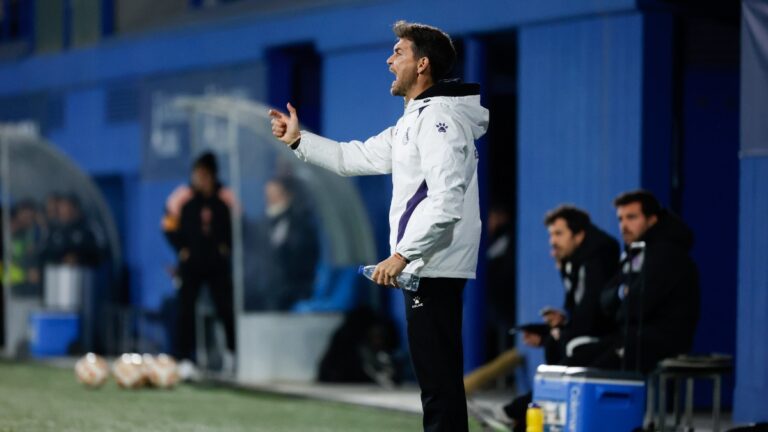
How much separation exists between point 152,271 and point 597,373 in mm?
10596

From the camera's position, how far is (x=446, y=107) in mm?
6457

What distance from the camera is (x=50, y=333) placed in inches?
687

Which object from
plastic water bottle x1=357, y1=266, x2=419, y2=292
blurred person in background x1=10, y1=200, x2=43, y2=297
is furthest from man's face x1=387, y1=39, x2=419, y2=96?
blurred person in background x1=10, y1=200, x2=43, y2=297

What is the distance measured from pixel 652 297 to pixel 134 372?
225 inches

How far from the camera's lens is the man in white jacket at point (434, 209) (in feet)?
20.6

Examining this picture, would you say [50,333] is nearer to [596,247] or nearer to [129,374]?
[129,374]

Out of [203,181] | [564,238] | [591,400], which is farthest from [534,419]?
[203,181]

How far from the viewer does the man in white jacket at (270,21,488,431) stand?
6270 mm

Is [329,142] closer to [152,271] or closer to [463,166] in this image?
[463,166]

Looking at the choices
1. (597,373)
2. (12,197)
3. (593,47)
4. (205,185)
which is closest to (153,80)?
(12,197)

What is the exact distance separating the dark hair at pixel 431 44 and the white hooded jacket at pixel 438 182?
3.4 inches

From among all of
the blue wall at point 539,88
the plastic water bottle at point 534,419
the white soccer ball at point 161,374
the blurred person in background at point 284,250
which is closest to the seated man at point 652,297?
the plastic water bottle at point 534,419

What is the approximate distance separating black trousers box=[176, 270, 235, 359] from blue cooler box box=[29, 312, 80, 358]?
3.02m

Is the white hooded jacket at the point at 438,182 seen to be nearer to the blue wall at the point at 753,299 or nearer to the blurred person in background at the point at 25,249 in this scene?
the blue wall at the point at 753,299
